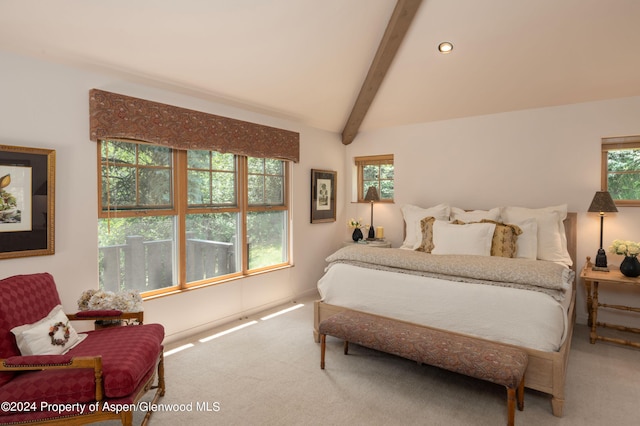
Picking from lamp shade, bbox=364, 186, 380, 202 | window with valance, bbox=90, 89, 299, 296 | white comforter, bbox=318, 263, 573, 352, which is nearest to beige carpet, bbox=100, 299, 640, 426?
white comforter, bbox=318, 263, 573, 352

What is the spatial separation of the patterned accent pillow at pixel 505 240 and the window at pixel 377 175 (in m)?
1.88

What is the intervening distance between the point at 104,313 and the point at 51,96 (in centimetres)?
162

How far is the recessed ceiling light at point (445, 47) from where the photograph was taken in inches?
133

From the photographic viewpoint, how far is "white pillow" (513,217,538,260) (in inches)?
139

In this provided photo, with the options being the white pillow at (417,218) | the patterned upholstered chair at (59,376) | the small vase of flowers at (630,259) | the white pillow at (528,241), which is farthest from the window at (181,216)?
the small vase of flowers at (630,259)

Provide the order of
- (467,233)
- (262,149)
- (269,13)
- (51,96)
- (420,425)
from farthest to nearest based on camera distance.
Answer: (262,149), (467,233), (269,13), (51,96), (420,425)

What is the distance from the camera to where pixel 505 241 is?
3.49 m

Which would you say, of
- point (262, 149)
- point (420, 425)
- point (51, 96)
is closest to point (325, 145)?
point (262, 149)

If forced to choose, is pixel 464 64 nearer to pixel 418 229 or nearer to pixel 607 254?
pixel 418 229

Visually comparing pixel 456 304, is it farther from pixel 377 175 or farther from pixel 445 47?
pixel 377 175

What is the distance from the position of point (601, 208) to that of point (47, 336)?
4.43 meters

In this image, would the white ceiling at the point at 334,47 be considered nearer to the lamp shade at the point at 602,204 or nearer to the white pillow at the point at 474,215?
the lamp shade at the point at 602,204

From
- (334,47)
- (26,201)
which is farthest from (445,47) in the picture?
(26,201)

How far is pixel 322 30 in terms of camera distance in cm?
319
